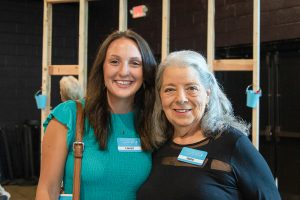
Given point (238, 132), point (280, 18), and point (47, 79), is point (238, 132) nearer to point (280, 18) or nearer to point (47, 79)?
point (47, 79)

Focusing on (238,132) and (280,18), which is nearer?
(238,132)

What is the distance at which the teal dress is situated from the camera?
57.3 inches

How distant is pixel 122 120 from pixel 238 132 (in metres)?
0.48

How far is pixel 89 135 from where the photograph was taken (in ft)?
4.93

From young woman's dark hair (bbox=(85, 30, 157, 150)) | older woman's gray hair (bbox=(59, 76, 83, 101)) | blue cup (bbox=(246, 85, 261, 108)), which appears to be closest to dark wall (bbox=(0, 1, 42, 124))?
older woman's gray hair (bbox=(59, 76, 83, 101))

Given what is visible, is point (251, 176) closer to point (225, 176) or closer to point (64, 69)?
point (225, 176)

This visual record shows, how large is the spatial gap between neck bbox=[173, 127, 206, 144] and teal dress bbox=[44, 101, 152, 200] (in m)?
0.18

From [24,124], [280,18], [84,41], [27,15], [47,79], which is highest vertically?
[27,15]

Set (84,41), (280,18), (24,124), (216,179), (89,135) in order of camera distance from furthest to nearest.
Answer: (24,124), (280,18), (84,41), (89,135), (216,179)

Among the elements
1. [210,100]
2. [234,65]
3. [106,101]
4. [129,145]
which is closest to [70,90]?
[234,65]

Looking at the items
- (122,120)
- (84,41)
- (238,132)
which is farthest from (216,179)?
(84,41)

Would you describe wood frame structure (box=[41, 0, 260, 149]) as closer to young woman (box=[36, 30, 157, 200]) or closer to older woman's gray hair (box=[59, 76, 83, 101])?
older woman's gray hair (box=[59, 76, 83, 101])

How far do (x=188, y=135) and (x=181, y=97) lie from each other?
0.56 feet

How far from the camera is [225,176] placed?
1353 mm
